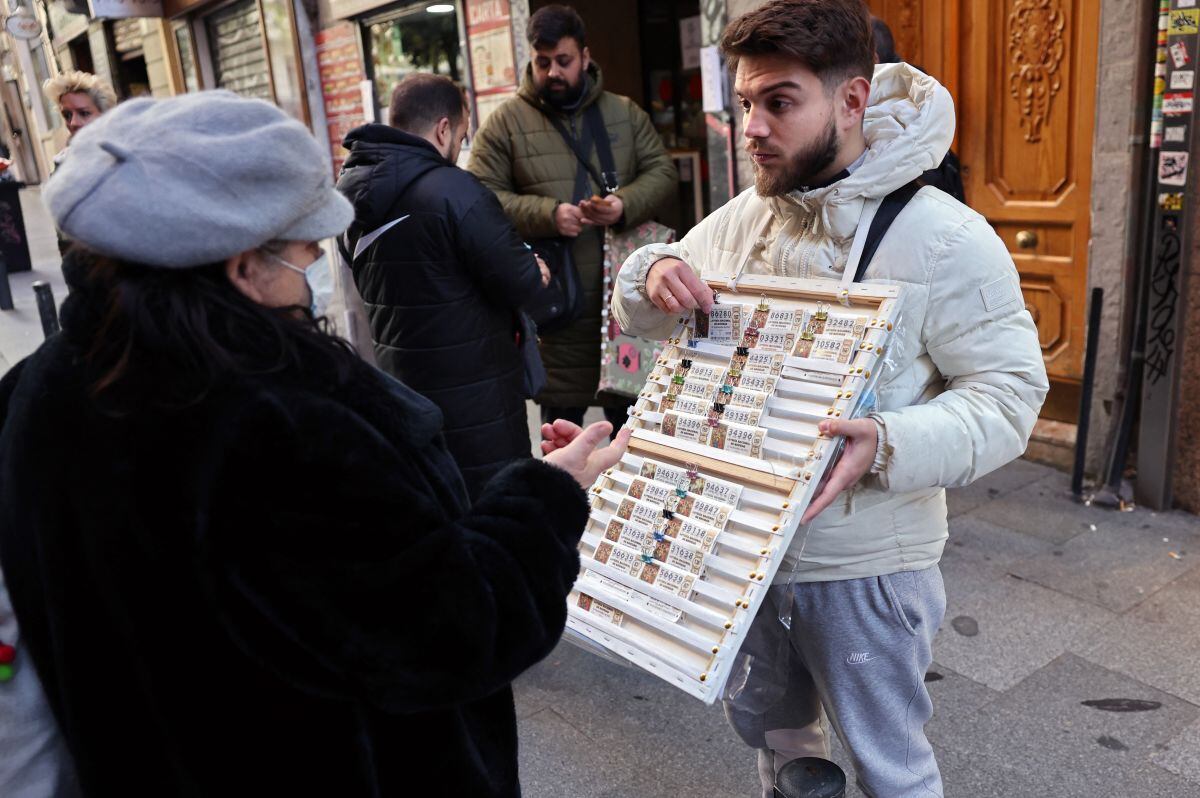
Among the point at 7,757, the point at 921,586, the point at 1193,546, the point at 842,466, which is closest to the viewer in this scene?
the point at 7,757


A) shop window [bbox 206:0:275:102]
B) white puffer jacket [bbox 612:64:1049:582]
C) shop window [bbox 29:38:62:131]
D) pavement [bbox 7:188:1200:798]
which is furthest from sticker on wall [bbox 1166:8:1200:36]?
shop window [bbox 29:38:62:131]

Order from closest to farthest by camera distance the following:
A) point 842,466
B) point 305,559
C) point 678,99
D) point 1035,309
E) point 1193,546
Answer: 1. point 305,559
2. point 842,466
3. point 1193,546
4. point 1035,309
5. point 678,99

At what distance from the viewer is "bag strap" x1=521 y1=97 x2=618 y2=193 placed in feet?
14.5

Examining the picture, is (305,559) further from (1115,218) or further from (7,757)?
(1115,218)

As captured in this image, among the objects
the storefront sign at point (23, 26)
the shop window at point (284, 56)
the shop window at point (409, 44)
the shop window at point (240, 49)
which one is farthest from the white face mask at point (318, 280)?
the storefront sign at point (23, 26)

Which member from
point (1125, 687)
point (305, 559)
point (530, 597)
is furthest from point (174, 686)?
point (1125, 687)

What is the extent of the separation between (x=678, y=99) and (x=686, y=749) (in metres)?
5.24

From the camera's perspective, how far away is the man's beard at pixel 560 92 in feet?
14.2

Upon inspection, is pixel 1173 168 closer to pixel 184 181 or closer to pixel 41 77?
pixel 184 181

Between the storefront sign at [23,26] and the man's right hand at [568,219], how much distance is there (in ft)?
26.1

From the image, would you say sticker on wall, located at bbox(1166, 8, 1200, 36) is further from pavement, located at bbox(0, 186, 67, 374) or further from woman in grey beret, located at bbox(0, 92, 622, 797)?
pavement, located at bbox(0, 186, 67, 374)

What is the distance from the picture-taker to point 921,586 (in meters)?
1.96

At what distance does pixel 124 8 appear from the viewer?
11336mm

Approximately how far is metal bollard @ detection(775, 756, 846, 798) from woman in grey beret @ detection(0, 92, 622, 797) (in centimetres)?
98
